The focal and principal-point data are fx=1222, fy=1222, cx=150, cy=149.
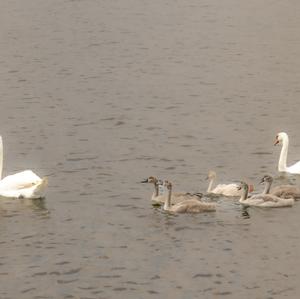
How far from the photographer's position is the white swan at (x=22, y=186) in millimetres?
34312

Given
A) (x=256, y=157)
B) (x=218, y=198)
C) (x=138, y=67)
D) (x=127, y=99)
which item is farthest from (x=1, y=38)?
(x=218, y=198)

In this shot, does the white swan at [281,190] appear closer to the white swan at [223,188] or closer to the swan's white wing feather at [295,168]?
the white swan at [223,188]

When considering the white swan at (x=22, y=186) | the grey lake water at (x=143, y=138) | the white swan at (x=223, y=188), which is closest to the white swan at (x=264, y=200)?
the grey lake water at (x=143, y=138)

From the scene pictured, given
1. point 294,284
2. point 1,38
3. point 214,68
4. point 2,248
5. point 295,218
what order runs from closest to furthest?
point 294,284
point 2,248
point 295,218
point 214,68
point 1,38

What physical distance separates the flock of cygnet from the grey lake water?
31cm

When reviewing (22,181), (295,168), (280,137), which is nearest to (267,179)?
(295,168)

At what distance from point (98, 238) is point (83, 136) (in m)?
10.7

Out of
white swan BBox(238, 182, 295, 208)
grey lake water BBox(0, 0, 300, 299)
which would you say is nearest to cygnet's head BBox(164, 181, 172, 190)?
grey lake water BBox(0, 0, 300, 299)

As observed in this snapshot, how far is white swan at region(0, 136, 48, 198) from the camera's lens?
113 ft

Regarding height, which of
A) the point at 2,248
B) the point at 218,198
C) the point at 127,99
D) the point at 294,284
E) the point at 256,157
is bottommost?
the point at 294,284

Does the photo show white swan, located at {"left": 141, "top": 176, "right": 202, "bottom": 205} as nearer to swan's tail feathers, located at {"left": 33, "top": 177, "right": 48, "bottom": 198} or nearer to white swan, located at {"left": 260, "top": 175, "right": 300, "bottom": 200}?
white swan, located at {"left": 260, "top": 175, "right": 300, "bottom": 200}

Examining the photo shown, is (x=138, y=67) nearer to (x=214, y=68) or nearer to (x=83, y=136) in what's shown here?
(x=214, y=68)

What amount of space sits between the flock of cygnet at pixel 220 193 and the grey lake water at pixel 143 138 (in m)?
0.31

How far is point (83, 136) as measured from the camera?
41188mm
